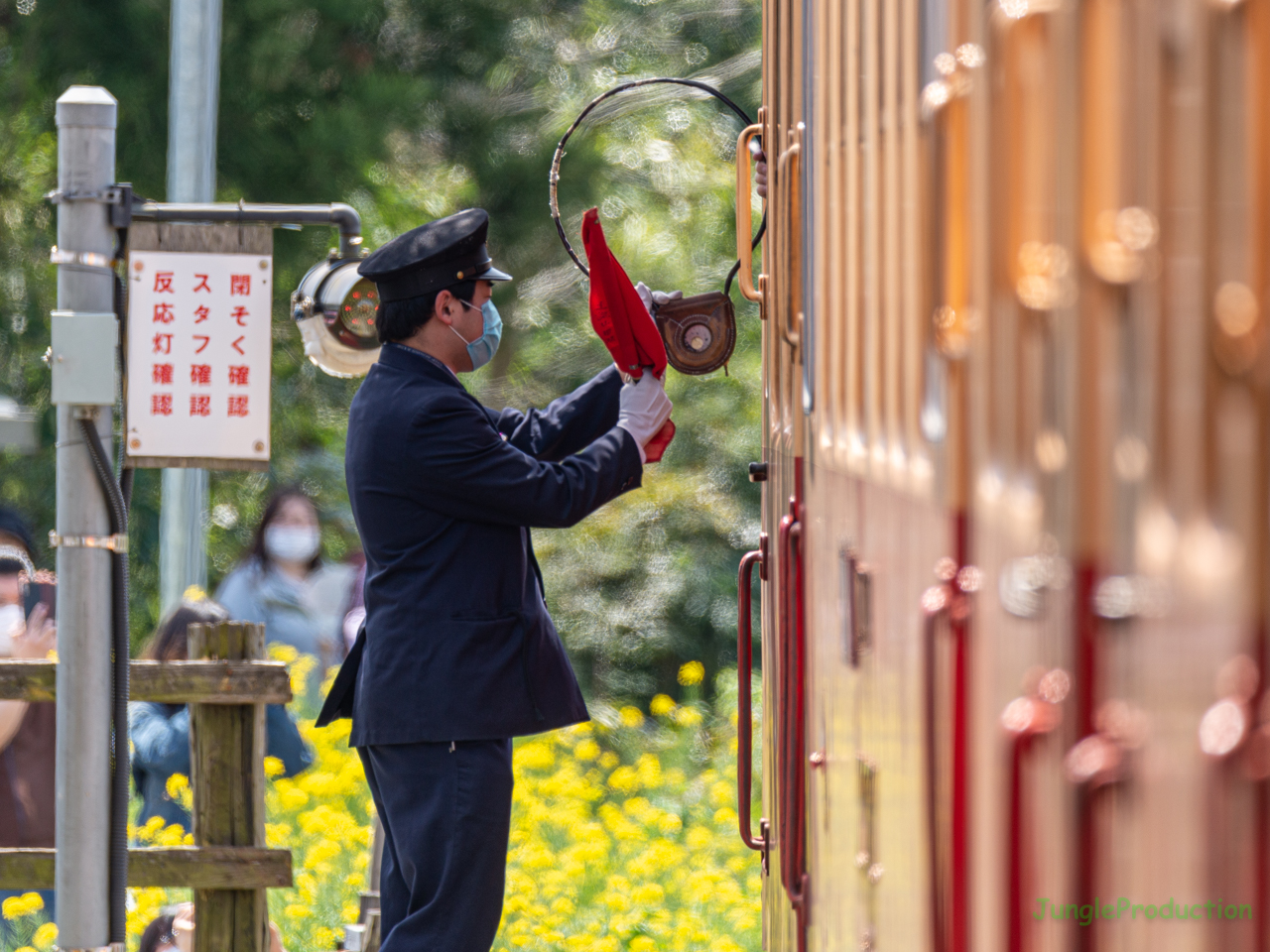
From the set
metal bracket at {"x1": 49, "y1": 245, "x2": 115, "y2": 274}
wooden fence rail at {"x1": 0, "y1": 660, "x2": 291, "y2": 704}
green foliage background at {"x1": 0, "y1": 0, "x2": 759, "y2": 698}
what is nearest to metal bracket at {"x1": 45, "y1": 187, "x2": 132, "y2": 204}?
metal bracket at {"x1": 49, "y1": 245, "x2": 115, "y2": 274}

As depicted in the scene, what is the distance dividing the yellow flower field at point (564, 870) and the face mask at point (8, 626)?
0.70 meters

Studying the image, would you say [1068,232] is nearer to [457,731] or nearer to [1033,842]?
[1033,842]

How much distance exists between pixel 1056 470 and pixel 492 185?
1086 cm

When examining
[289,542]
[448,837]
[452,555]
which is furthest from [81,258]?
[289,542]

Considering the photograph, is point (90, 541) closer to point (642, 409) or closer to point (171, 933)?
point (642, 409)

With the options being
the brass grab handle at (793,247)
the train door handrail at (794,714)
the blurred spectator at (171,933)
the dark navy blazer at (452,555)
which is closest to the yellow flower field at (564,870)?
the blurred spectator at (171,933)

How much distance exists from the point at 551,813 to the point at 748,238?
2.95 metres

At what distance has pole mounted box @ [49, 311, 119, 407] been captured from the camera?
3400 mm

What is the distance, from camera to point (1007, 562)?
3.24ft

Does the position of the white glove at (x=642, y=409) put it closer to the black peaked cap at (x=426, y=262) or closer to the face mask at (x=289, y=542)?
the black peaked cap at (x=426, y=262)

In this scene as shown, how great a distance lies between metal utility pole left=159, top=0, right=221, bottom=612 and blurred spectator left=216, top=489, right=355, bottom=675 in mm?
1370

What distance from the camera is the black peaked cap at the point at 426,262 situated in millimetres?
3225

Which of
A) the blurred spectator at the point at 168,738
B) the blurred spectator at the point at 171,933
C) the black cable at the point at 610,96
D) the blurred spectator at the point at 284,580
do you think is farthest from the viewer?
the blurred spectator at the point at 284,580

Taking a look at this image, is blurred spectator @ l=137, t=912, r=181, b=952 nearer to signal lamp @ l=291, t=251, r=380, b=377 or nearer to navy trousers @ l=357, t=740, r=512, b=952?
navy trousers @ l=357, t=740, r=512, b=952
